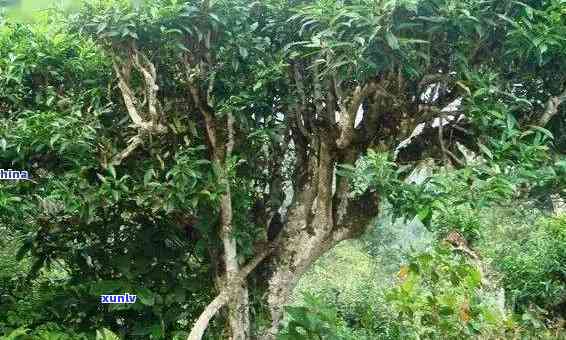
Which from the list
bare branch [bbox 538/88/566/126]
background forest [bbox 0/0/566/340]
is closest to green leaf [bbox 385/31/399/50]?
background forest [bbox 0/0/566/340]

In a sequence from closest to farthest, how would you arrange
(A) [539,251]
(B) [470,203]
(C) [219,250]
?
(B) [470,203], (C) [219,250], (A) [539,251]

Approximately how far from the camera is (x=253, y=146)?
3.80 meters

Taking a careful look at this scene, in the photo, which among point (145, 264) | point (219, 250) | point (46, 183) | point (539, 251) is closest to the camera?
point (46, 183)

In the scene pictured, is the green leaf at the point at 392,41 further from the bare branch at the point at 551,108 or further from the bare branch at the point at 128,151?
the bare branch at the point at 128,151

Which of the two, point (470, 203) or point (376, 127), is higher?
point (376, 127)

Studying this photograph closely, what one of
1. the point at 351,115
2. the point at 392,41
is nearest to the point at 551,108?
the point at 351,115

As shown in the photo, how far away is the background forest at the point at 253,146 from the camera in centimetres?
298

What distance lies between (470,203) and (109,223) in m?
2.59

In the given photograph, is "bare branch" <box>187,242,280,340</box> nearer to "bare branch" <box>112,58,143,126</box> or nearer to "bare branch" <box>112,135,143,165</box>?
"bare branch" <box>112,135,143,165</box>

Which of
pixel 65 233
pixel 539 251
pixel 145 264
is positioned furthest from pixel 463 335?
pixel 65 233

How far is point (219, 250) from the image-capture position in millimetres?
3945

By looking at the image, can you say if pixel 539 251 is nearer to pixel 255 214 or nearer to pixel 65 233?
pixel 255 214

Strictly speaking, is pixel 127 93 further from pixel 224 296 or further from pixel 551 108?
pixel 551 108

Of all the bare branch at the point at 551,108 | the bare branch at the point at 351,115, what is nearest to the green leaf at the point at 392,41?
the bare branch at the point at 351,115
